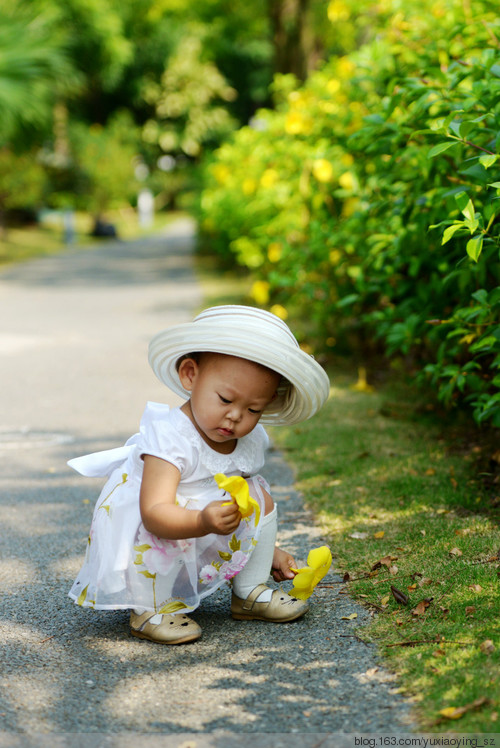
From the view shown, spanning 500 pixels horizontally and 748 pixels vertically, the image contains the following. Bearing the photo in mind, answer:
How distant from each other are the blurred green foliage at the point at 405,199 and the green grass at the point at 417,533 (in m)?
0.34

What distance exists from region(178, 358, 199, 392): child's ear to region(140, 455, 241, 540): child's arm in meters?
0.26

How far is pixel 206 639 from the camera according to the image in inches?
106

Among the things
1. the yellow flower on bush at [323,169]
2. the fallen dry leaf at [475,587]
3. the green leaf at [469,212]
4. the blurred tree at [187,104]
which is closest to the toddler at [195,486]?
the fallen dry leaf at [475,587]

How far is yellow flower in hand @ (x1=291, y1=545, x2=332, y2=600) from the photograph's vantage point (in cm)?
276

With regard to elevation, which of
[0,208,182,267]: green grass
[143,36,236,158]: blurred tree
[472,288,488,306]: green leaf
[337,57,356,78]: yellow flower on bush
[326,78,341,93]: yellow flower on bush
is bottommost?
[0,208,182,267]: green grass

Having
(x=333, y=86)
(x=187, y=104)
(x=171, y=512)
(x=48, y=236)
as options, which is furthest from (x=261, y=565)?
(x=187, y=104)

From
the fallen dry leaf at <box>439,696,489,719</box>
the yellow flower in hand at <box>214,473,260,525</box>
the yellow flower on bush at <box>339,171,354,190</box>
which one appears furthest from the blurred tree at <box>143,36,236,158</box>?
the fallen dry leaf at <box>439,696,489,719</box>

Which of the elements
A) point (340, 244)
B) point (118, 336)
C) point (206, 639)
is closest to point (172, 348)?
point (206, 639)

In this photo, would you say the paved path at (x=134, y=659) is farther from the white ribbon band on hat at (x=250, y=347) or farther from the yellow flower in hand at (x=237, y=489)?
the white ribbon band on hat at (x=250, y=347)

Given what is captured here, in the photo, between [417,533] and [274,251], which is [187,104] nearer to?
[274,251]

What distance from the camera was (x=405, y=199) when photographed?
4.44 m

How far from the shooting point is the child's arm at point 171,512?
2.42 metres

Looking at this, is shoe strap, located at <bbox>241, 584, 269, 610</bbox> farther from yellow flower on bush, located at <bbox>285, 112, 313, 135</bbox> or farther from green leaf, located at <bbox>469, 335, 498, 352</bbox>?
yellow flower on bush, located at <bbox>285, 112, 313, 135</bbox>

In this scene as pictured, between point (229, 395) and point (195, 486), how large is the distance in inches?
11.4
